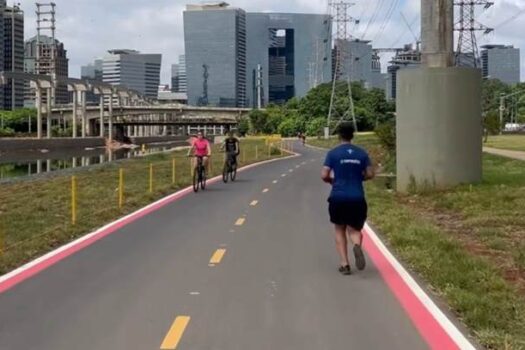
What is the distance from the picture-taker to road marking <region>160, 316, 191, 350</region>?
22.2ft

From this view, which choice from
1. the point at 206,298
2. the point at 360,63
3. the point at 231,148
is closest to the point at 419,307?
the point at 206,298

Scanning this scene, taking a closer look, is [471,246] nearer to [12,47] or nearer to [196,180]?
[196,180]

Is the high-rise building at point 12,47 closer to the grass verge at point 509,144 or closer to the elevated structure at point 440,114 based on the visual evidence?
the grass verge at point 509,144

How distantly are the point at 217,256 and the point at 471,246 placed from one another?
425 cm

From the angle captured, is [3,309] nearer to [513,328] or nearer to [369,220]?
[513,328]

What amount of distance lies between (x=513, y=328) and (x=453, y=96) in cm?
1582

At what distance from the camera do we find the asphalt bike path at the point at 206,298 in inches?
276

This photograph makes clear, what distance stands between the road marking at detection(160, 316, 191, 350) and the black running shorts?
3101 millimetres

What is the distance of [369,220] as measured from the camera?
1661 centimetres

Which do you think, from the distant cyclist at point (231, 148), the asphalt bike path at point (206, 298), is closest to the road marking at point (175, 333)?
the asphalt bike path at point (206, 298)

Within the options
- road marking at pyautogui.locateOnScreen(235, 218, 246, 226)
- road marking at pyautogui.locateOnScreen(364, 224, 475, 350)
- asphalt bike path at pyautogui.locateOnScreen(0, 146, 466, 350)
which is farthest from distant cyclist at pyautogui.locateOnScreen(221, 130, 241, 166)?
road marking at pyautogui.locateOnScreen(364, 224, 475, 350)

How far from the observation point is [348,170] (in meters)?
10.1

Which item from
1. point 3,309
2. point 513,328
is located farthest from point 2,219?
point 513,328

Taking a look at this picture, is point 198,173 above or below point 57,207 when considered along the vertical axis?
above
